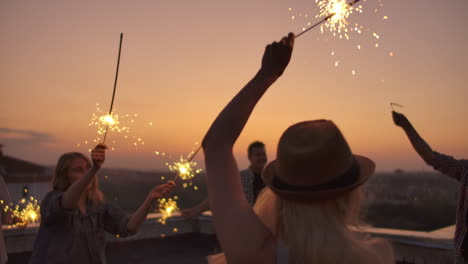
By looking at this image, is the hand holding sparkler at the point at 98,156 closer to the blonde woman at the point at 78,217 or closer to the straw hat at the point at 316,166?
A: the blonde woman at the point at 78,217

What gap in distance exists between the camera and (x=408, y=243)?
20.1 ft

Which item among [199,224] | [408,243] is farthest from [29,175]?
[408,243]

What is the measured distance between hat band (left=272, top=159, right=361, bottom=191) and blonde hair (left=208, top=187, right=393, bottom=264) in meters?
0.04

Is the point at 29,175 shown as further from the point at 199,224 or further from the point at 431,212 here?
the point at 431,212

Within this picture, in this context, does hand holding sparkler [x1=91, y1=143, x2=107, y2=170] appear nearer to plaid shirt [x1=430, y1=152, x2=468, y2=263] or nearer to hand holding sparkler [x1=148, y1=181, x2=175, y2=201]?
hand holding sparkler [x1=148, y1=181, x2=175, y2=201]

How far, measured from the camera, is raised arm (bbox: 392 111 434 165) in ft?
13.7

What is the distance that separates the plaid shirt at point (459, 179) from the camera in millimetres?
3607

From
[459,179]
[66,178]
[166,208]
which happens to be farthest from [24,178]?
[459,179]

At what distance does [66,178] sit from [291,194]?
274 centimetres

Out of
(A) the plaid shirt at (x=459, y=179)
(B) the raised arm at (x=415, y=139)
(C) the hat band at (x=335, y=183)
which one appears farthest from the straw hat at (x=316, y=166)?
(B) the raised arm at (x=415, y=139)

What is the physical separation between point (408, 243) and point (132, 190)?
4753 inches

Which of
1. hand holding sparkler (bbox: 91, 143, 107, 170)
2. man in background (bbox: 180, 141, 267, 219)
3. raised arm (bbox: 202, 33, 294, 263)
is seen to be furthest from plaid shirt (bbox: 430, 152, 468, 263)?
hand holding sparkler (bbox: 91, 143, 107, 170)

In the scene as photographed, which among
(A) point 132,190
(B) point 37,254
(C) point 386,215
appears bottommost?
(C) point 386,215

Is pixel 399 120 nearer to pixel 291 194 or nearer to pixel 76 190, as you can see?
pixel 76 190
